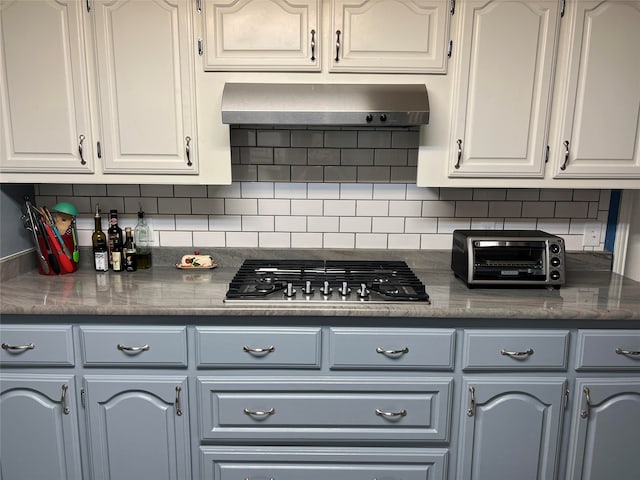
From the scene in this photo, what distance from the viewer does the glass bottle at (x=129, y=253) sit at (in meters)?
2.17

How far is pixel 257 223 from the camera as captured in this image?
229 cm

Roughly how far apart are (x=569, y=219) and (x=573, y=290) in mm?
477

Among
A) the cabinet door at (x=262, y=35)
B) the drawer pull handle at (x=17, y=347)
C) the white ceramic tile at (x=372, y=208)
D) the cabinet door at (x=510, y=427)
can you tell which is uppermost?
the cabinet door at (x=262, y=35)

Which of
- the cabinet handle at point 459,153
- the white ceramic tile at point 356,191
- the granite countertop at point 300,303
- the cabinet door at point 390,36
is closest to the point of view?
the granite countertop at point 300,303

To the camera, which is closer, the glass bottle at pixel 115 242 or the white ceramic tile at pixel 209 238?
the glass bottle at pixel 115 242

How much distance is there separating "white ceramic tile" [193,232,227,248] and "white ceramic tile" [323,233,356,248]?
525 mm

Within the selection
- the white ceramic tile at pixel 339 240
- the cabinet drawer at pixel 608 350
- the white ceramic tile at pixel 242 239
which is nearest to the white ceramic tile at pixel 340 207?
the white ceramic tile at pixel 339 240

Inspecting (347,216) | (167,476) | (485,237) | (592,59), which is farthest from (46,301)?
(592,59)

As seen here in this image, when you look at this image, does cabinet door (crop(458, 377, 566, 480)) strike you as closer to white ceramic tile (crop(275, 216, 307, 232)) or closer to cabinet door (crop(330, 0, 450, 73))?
white ceramic tile (crop(275, 216, 307, 232))

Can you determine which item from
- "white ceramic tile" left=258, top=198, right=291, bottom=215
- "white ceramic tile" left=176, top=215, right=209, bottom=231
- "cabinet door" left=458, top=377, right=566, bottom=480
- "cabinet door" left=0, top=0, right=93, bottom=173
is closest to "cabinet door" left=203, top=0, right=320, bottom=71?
"cabinet door" left=0, top=0, right=93, bottom=173

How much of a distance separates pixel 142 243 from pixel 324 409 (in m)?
1.20

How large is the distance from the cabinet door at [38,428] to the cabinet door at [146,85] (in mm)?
924

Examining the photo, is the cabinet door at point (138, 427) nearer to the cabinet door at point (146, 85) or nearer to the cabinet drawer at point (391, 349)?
the cabinet drawer at point (391, 349)

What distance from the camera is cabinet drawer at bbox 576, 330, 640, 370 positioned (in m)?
1.74
